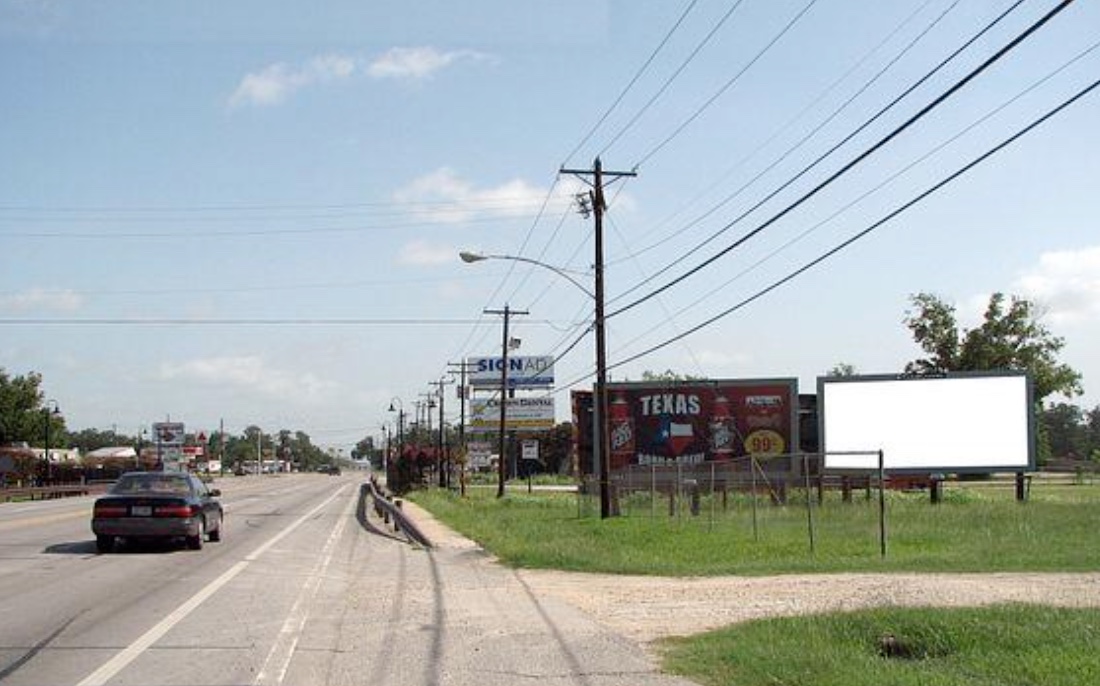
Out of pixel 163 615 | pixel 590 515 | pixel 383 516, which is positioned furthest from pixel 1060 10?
pixel 383 516

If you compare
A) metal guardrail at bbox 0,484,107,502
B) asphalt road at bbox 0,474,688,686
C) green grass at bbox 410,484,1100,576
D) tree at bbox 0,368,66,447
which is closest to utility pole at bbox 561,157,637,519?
green grass at bbox 410,484,1100,576

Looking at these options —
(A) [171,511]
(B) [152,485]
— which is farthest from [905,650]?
(B) [152,485]

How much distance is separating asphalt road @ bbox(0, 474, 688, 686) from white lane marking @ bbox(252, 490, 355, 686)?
3 centimetres

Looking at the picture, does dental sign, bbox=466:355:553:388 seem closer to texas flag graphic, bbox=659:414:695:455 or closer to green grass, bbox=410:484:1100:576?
texas flag graphic, bbox=659:414:695:455

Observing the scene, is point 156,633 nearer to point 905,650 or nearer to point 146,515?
point 905,650

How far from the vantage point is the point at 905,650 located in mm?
10430

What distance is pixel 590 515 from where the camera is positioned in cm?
3497

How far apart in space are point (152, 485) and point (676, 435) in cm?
3186

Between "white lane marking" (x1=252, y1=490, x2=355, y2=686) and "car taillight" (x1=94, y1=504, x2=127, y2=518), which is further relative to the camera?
"car taillight" (x1=94, y1=504, x2=127, y2=518)

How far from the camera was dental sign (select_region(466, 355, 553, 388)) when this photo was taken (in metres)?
112

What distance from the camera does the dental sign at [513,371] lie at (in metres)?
112

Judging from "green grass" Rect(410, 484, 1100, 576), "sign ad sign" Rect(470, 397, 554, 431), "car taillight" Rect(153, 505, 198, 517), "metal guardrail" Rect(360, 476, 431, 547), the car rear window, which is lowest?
"metal guardrail" Rect(360, 476, 431, 547)

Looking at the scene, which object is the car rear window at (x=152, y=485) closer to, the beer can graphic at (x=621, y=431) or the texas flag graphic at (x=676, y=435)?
the beer can graphic at (x=621, y=431)

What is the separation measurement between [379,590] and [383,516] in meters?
24.8
